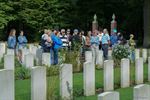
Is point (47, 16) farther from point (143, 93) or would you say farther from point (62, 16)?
point (143, 93)

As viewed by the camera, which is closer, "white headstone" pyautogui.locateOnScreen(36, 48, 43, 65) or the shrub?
"white headstone" pyautogui.locateOnScreen(36, 48, 43, 65)

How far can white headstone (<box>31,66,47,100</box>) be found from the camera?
12445 mm

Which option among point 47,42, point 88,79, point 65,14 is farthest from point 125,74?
point 65,14

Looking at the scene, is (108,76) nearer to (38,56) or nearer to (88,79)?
(88,79)

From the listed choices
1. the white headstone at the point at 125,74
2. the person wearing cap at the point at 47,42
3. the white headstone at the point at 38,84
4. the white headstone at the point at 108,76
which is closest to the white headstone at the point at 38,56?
the person wearing cap at the point at 47,42

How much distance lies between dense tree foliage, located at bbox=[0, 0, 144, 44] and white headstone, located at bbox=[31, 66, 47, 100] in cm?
3306

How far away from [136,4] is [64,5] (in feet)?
23.8

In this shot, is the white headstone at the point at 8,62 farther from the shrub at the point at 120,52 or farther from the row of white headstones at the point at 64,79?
the shrub at the point at 120,52

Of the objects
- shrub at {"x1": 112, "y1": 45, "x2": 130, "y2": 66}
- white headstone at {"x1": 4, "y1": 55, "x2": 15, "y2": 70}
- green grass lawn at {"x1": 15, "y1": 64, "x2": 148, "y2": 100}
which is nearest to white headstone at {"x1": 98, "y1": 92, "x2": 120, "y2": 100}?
green grass lawn at {"x1": 15, "y1": 64, "x2": 148, "y2": 100}

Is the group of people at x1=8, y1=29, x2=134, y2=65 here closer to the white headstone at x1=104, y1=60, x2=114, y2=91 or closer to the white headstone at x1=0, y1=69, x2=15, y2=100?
the white headstone at x1=104, y1=60, x2=114, y2=91

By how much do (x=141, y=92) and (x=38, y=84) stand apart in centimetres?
485

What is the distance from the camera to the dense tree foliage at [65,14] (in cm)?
4817

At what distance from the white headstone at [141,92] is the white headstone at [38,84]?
4.44 meters

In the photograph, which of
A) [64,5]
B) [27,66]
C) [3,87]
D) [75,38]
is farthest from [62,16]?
[3,87]
